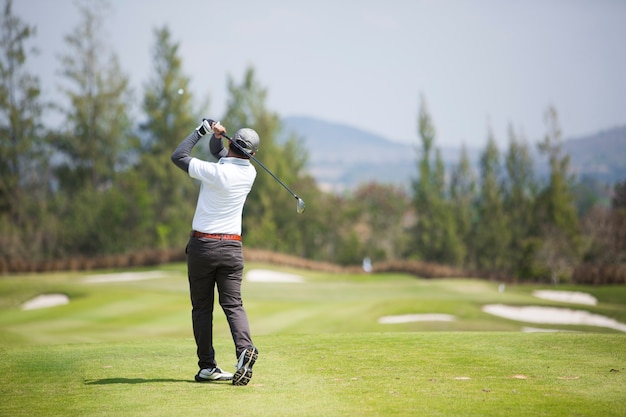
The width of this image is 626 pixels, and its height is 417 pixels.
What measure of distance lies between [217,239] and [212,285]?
0.55m

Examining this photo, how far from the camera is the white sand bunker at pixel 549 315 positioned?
22.5 meters

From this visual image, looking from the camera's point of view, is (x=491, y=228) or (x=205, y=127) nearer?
(x=205, y=127)

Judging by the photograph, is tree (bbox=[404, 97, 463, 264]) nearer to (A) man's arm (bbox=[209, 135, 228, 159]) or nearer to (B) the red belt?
(A) man's arm (bbox=[209, 135, 228, 159])

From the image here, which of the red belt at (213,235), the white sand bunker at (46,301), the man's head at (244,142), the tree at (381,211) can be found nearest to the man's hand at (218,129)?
the man's head at (244,142)

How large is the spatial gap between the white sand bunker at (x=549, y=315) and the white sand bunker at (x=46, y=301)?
45.7ft

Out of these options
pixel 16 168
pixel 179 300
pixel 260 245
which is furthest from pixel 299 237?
pixel 179 300

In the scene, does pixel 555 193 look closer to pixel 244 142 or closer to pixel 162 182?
pixel 162 182

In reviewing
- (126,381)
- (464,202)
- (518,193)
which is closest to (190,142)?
(126,381)

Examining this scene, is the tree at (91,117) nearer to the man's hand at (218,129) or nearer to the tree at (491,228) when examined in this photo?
the tree at (491,228)

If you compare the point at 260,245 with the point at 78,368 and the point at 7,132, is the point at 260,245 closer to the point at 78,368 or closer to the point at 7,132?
the point at 7,132

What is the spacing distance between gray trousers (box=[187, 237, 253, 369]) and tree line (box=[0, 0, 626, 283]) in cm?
4803

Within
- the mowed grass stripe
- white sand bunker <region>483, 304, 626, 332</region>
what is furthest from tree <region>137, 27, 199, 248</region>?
the mowed grass stripe

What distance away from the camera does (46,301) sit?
87.1ft

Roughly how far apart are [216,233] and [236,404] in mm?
1930
